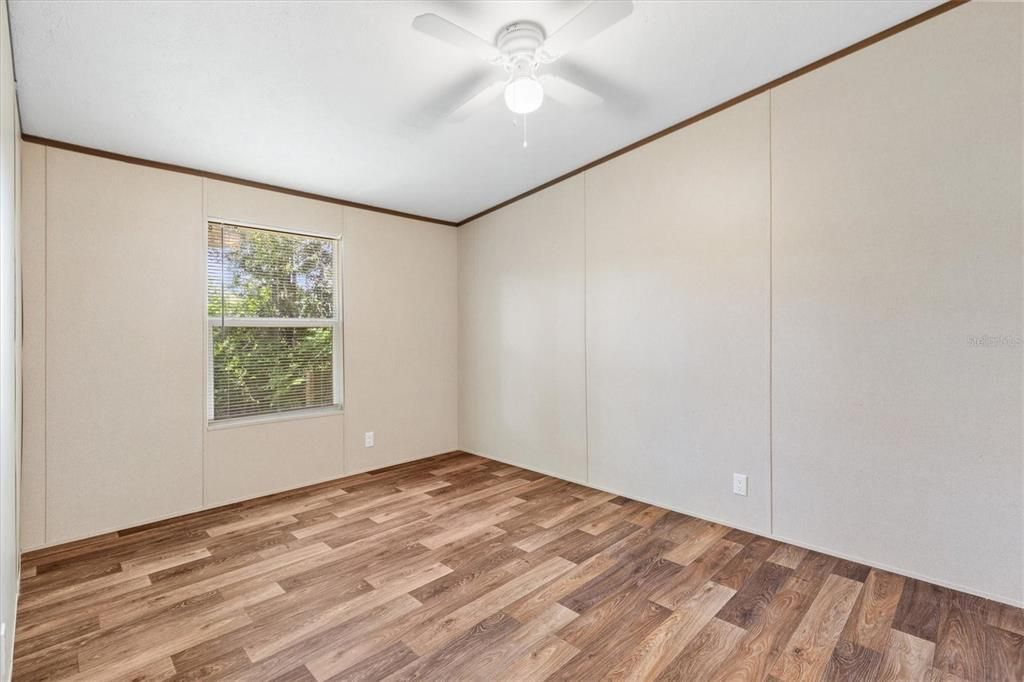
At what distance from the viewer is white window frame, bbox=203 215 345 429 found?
3348 mm

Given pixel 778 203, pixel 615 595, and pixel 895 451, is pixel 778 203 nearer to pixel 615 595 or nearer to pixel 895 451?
pixel 895 451

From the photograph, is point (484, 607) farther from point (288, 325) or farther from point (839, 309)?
point (288, 325)

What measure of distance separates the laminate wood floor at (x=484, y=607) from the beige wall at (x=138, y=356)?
0.33 m

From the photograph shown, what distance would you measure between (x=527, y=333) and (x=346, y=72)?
99.0 inches

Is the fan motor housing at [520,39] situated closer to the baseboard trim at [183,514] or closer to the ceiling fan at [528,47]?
the ceiling fan at [528,47]

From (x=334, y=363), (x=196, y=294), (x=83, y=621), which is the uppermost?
(x=196, y=294)

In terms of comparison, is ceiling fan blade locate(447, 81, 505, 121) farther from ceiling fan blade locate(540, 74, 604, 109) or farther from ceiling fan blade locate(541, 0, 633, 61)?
ceiling fan blade locate(541, 0, 633, 61)

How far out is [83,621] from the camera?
2.02 metres

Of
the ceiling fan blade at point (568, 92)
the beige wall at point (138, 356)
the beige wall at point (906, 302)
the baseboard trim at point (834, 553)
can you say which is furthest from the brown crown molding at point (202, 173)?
the beige wall at point (906, 302)

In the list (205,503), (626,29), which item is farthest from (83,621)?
(626,29)

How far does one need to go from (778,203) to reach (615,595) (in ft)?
7.74

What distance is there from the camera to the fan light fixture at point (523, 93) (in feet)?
6.61

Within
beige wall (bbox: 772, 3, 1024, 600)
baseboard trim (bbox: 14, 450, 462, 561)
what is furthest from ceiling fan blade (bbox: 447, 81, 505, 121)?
baseboard trim (bbox: 14, 450, 462, 561)

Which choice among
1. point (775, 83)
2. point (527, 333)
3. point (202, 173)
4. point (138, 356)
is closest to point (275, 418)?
point (138, 356)
